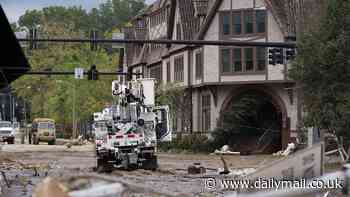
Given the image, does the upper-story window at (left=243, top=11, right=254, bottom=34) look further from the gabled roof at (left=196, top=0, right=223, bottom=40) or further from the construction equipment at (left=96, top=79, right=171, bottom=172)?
the construction equipment at (left=96, top=79, right=171, bottom=172)

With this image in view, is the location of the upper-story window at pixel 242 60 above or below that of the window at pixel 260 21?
below

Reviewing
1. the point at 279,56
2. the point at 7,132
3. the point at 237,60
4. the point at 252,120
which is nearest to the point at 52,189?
the point at 279,56

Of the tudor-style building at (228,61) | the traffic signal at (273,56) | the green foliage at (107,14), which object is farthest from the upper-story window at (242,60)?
the green foliage at (107,14)

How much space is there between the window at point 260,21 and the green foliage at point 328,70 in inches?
1178

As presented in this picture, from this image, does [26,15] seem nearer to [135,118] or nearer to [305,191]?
[135,118]

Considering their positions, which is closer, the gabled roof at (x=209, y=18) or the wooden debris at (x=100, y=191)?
the wooden debris at (x=100, y=191)

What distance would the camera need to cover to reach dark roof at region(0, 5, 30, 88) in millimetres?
17133

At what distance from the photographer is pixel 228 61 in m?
61.4

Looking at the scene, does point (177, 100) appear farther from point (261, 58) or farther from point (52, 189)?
point (52, 189)

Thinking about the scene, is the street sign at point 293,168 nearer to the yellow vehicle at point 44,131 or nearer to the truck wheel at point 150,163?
the truck wheel at point 150,163

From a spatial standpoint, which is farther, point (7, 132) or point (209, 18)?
point (7, 132)

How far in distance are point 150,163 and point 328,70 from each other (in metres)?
9.78

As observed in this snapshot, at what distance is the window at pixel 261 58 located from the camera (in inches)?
2344

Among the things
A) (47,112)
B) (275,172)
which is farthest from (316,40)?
(47,112)
